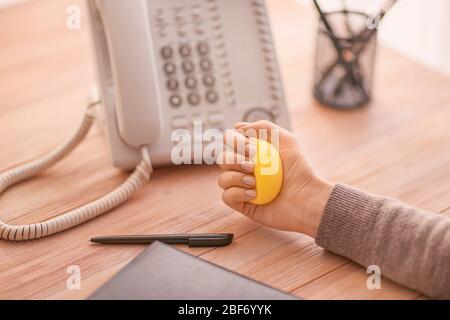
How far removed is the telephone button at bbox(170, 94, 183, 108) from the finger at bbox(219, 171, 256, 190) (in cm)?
14

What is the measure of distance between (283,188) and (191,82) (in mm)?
207

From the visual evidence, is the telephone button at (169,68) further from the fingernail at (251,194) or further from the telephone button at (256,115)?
the fingernail at (251,194)

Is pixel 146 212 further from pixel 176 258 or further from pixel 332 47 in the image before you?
pixel 332 47

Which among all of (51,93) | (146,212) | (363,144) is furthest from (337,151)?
(51,93)

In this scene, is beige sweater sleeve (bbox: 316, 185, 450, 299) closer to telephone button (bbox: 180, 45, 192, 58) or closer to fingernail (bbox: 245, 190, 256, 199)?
fingernail (bbox: 245, 190, 256, 199)

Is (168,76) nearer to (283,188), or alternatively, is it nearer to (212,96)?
(212,96)

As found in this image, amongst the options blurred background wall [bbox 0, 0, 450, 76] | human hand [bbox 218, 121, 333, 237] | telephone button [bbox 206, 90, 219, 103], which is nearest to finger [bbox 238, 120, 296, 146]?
human hand [bbox 218, 121, 333, 237]

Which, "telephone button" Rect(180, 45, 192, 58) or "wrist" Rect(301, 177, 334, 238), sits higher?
"telephone button" Rect(180, 45, 192, 58)

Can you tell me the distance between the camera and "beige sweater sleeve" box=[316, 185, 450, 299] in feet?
2.15

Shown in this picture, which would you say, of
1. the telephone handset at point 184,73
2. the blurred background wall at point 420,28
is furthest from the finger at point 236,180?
the blurred background wall at point 420,28

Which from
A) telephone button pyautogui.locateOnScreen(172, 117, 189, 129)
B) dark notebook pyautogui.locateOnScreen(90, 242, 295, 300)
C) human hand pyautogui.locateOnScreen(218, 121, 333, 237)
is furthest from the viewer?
telephone button pyautogui.locateOnScreen(172, 117, 189, 129)

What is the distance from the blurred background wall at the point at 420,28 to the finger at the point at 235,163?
635mm

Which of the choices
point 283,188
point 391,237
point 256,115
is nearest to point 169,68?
point 256,115

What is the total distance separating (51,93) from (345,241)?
529 millimetres
